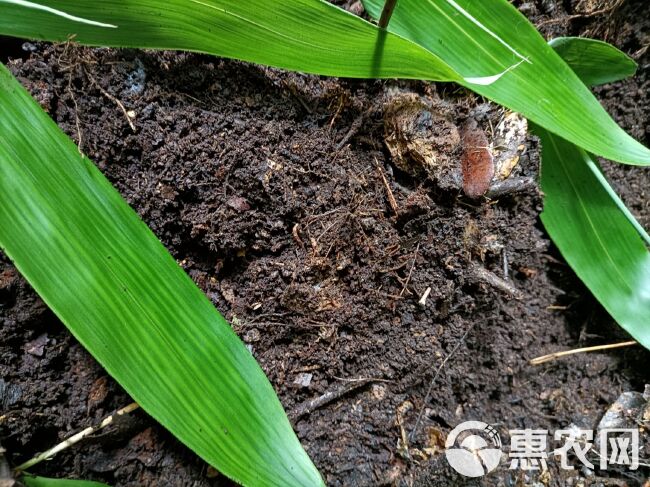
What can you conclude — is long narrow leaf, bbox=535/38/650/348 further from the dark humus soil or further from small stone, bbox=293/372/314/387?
small stone, bbox=293/372/314/387

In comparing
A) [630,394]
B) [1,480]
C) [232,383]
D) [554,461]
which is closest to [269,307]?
[232,383]

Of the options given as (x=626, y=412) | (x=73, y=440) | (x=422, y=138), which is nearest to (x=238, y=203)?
(x=422, y=138)

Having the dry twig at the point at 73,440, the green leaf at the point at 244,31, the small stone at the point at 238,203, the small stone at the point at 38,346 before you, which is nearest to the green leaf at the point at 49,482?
the dry twig at the point at 73,440

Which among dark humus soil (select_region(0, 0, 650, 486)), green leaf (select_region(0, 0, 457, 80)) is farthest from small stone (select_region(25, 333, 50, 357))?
green leaf (select_region(0, 0, 457, 80))

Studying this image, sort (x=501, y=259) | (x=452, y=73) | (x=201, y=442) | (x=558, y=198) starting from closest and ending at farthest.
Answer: (x=201, y=442) → (x=452, y=73) → (x=501, y=259) → (x=558, y=198)

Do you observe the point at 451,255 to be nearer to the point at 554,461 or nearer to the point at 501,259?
the point at 501,259
